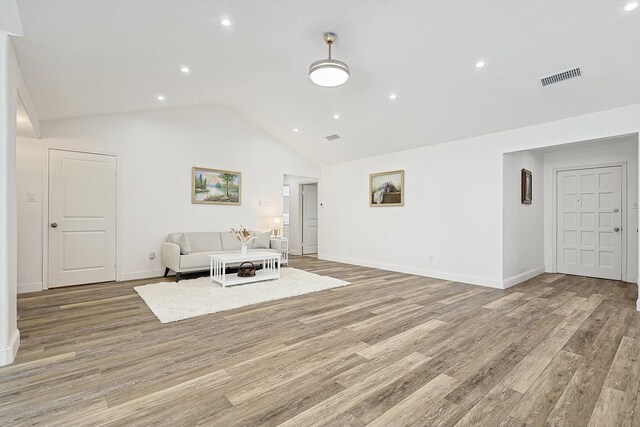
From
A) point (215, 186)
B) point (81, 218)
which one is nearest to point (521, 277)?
point (215, 186)

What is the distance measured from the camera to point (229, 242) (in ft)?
20.5

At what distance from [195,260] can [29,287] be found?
2.29 meters

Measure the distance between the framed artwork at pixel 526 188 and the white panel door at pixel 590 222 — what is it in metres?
1.02

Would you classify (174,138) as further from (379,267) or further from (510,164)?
(510,164)

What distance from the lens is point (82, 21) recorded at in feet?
8.30

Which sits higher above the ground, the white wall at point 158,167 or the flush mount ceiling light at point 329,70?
the flush mount ceiling light at point 329,70

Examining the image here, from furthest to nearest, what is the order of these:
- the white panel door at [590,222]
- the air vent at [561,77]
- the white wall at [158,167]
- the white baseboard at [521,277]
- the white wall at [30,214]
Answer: the white panel door at [590,222], the white baseboard at [521,277], the white wall at [158,167], the white wall at [30,214], the air vent at [561,77]

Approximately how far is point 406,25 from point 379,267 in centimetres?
459

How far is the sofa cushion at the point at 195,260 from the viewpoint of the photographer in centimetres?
518

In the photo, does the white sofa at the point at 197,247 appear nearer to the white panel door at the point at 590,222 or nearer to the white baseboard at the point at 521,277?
the white baseboard at the point at 521,277

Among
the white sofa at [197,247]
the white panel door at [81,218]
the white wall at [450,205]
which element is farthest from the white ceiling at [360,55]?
the white sofa at [197,247]

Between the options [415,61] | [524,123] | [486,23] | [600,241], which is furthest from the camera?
[600,241]

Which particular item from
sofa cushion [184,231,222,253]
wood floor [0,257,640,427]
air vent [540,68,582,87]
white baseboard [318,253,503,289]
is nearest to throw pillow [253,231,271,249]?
sofa cushion [184,231,222,253]

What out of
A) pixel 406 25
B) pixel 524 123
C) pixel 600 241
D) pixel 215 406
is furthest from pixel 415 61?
pixel 600 241
